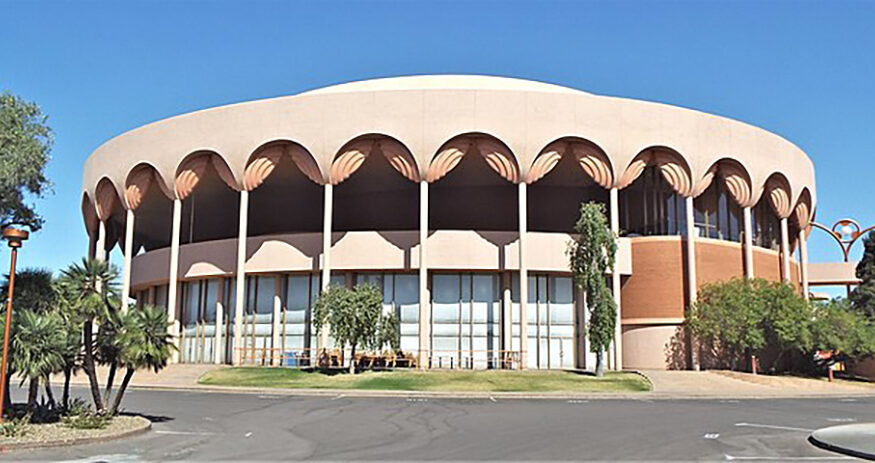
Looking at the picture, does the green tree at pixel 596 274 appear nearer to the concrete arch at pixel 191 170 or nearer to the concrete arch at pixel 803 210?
the concrete arch at pixel 191 170

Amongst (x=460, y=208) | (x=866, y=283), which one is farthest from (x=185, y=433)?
(x=866, y=283)

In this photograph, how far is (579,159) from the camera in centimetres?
4566

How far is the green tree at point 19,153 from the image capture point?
2512 centimetres

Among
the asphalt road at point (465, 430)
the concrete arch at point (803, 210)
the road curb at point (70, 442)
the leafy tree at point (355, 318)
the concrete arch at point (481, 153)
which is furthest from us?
the concrete arch at point (803, 210)

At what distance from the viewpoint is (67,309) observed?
18.5 metres

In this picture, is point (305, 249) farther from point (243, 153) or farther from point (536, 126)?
point (536, 126)

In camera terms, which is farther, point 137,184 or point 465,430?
point 137,184

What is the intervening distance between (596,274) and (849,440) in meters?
23.5

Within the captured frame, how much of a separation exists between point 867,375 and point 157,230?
48267 millimetres

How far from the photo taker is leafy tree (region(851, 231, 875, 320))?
56969mm

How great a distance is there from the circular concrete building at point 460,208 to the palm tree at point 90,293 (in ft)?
80.1

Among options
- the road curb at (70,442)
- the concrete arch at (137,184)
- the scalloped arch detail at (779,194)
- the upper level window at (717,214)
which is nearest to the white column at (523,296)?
the upper level window at (717,214)

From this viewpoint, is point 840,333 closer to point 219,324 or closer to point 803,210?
point 803,210

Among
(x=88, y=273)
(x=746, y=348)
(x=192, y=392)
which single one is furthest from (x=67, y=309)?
(x=746, y=348)
